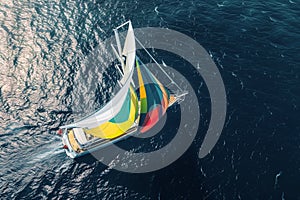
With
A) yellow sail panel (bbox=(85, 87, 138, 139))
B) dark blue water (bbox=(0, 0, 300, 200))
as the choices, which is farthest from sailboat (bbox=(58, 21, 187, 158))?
dark blue water (bbox=(0, 0, 300, 200))

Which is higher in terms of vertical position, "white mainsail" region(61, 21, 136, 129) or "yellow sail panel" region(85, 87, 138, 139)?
"white mainsail" region(61, 21, 136, 129)

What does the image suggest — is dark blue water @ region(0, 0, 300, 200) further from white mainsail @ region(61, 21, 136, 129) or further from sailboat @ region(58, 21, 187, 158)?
white mainsail @ region(61, 21, 136, 129)

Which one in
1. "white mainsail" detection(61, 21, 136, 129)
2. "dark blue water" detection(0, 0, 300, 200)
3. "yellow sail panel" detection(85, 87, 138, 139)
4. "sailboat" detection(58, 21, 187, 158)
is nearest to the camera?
"white mainsail" detection(61, 21, 136, 129)

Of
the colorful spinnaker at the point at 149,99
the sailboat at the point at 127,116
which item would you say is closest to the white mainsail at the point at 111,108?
the sailboat at the point at 127,116

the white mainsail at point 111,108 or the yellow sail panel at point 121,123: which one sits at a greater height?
the white mainsail at point 111,108

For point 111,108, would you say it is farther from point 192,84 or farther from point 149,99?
point 192,84

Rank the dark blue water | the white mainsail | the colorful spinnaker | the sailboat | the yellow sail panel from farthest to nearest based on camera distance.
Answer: the colorful spinnaker, the yellow sail panel, the sailboat, the dark blue water, the white mainsail

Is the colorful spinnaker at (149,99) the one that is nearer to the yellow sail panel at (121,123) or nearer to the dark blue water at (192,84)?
the yellow sail panel at (121,123)
